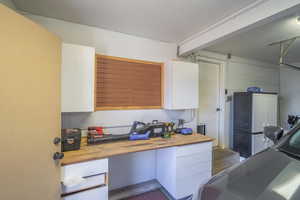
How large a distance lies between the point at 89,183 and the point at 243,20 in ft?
7.88

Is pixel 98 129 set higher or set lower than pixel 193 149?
higher

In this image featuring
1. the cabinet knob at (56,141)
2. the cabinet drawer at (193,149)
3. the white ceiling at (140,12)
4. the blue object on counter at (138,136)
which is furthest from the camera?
the blue object on counter at (138,136)

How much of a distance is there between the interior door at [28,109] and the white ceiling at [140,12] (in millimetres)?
671

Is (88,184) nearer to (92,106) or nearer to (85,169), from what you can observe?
(85,169)

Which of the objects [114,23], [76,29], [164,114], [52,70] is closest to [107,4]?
[114,23]

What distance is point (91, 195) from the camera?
1.32 metres

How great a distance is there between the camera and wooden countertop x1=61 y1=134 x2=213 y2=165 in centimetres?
132

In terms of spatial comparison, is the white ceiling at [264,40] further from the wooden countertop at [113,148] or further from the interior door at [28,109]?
the interior door at [28,109]

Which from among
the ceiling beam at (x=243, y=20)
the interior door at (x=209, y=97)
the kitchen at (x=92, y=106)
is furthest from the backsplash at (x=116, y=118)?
the ceiling beam at (x=243, y=20)

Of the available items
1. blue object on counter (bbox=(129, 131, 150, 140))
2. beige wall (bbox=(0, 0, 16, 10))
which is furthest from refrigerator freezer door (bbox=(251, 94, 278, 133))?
beige wall (bbox=(0, 0, 16, 10))

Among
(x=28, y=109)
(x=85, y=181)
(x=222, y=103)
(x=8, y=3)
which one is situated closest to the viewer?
(x=28, y=109)

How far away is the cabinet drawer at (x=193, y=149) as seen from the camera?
1790mm

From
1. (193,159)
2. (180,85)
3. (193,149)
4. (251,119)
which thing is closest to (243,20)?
(180,85)

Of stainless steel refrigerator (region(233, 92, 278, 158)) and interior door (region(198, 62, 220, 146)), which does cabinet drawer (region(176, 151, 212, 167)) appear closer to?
interior door (region(198, 62, 220, 146))
